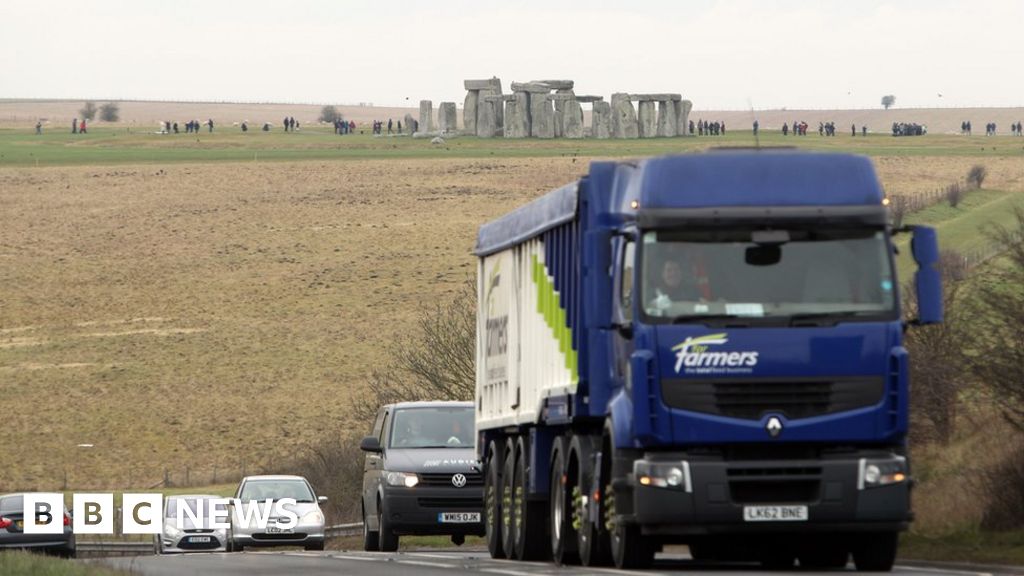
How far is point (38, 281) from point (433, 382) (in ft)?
137

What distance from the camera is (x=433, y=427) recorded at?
1126 inches

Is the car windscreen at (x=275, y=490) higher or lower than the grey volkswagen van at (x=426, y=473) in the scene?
lower

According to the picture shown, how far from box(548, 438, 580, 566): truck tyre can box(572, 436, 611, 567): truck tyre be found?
417 millimetres

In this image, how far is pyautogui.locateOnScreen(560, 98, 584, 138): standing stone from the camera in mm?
147500

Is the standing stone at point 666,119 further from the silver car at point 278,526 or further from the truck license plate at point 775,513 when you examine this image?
the truck license plate at point 775,513

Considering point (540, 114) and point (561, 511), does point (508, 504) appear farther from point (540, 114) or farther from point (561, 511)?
point (540, 114)

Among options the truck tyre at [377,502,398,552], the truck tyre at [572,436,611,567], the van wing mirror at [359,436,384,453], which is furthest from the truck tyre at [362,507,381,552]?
the truck tyre at [572,436,611,567]

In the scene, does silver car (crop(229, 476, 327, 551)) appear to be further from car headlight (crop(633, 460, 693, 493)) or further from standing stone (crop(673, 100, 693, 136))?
standing stone (crop(673, 100, 693, 136))

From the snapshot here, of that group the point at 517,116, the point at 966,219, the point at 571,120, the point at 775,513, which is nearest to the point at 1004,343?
the point at 775,513

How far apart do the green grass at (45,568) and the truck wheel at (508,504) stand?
4.52 meters

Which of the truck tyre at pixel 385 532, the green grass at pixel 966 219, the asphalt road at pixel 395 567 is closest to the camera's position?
the asphalt road at pixel 395 567

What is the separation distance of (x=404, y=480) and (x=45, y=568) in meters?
8.16

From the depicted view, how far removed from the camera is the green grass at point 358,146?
126938mm

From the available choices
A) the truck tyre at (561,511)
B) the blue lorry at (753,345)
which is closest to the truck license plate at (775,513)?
the blue lorry at (753,345)
